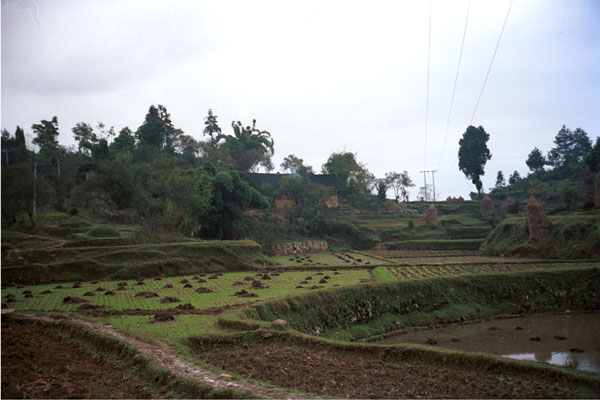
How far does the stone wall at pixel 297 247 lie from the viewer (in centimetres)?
4763

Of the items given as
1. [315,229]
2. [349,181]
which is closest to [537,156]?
[349,181]

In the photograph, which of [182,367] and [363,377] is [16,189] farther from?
[363,377]

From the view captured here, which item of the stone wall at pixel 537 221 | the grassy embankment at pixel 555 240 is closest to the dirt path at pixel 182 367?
the grassy embankment at pixel 555 240

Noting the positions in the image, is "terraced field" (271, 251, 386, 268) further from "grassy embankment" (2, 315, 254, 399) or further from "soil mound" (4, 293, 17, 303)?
"grassy embankment" (2, 315, 254, 399)

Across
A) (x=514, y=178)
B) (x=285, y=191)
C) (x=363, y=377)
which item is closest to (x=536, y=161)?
(x=514, y=178)

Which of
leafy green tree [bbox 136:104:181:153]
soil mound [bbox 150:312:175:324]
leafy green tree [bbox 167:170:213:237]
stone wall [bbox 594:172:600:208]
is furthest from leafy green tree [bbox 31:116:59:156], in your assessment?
A: stone wall [bbox 594:172:600:208]

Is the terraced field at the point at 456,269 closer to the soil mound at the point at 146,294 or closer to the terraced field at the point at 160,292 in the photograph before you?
the terraced field at the point at 160,292

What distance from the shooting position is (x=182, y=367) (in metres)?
8.37

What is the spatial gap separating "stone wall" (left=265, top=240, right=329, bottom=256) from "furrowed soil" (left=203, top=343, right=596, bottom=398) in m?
36.8

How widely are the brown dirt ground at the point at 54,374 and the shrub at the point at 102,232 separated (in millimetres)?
22871

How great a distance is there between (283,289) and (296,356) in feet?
37.5

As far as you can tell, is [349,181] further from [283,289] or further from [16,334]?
[16,334]

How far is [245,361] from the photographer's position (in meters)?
9.22

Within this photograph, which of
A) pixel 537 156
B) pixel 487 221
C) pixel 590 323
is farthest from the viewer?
pixel 537 156
